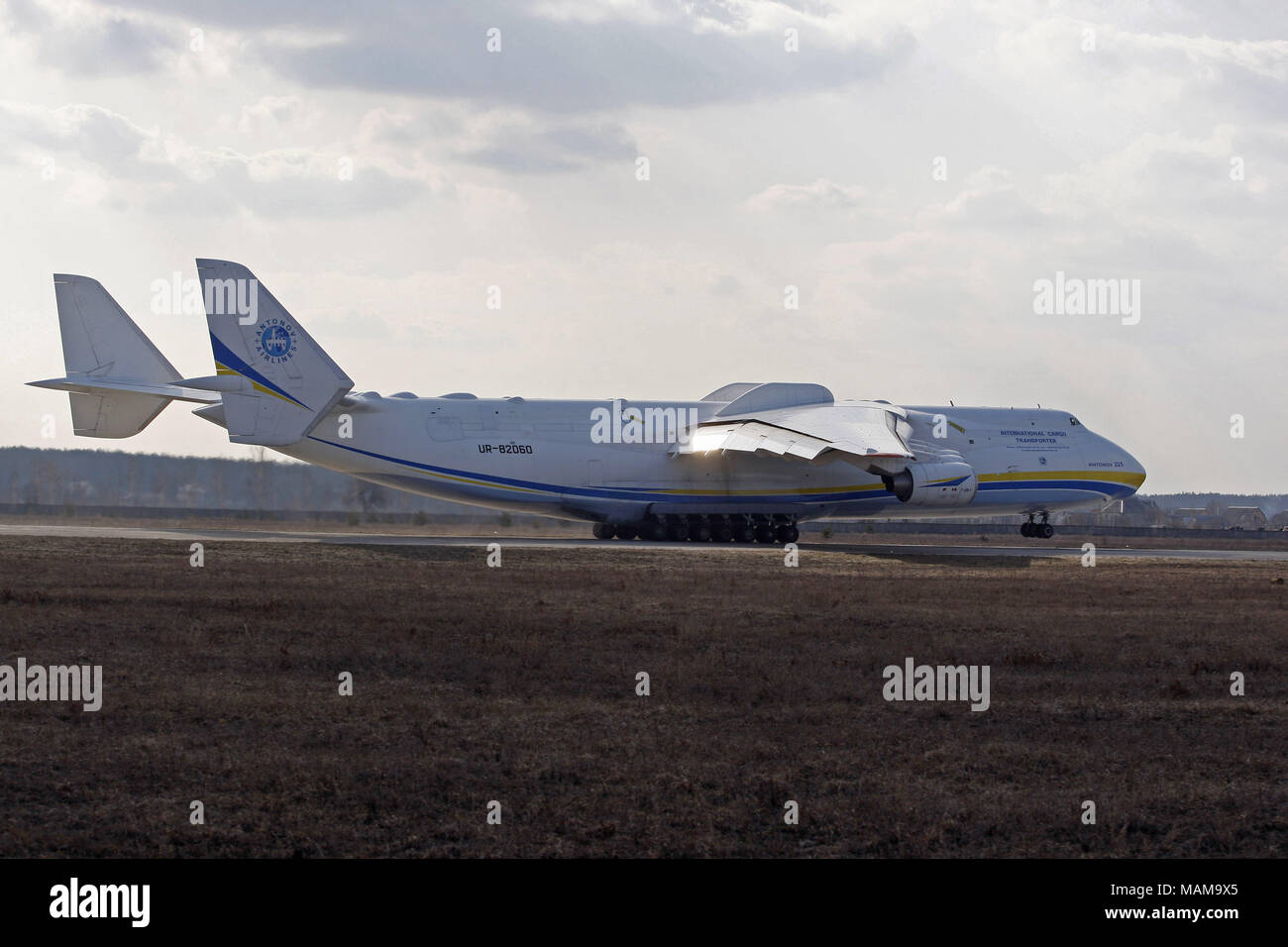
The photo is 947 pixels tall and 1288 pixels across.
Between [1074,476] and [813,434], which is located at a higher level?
[813,434]

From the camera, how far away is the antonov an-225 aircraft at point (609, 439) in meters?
32.0

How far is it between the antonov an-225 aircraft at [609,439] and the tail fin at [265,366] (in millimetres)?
34

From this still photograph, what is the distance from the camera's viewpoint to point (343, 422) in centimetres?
3353

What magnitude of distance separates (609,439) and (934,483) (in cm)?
875

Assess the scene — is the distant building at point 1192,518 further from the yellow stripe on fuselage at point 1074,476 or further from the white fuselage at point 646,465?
the white fuselage at point 646,465

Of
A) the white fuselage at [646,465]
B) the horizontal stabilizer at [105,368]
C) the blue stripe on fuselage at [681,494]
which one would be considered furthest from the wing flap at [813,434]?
the horizontal stabilizer at [105,368]

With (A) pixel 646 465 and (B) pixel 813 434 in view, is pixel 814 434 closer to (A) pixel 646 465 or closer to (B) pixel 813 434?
(B) pixel 813 434

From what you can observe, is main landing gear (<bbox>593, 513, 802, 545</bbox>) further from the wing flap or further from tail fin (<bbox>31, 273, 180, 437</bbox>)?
tail fin (<bbox>31, 273, 180, 437</bbox>)

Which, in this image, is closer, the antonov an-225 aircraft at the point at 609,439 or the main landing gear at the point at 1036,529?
the antonov an-225 aircraft at the point at 609,439

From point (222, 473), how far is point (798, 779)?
91.4 metres

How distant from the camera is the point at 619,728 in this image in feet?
34.8

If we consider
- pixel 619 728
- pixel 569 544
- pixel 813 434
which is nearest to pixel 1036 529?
pixel 813 434

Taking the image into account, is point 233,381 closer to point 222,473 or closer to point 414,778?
point 414,778
